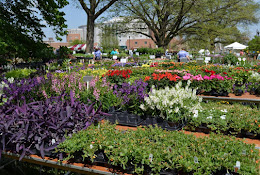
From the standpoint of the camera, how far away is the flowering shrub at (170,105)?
12.8 ft

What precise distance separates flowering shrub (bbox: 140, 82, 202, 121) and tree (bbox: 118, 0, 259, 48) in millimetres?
22869

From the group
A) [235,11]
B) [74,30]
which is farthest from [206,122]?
[74,30]

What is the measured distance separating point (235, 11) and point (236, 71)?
26.8 metres

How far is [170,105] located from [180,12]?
83.8 ft

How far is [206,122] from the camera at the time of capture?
148 inches

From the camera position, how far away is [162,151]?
8.23ft

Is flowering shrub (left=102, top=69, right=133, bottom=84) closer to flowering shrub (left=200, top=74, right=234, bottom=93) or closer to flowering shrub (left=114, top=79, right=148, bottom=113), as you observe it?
flowering shrub (left=200, top=74, right=234, bottom=93)

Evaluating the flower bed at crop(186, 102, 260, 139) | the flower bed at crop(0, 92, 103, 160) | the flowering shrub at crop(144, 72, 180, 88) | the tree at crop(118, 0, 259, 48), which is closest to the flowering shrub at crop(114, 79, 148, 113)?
the flower bed at crop(186, 102, 260, 139)

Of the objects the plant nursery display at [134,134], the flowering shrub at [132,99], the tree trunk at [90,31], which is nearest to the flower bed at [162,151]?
the plant nursery display at [134,134]

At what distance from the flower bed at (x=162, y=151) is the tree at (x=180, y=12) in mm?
24316

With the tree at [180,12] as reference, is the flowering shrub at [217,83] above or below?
below

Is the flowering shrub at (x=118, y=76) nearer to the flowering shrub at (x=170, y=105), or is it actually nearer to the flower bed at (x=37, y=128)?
the flowering shrub at (x=170, y=105)

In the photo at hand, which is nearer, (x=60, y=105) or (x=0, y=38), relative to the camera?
(x=60, y=105)

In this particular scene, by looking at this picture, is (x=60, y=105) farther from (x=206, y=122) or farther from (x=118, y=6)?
(x=118, y=6)
